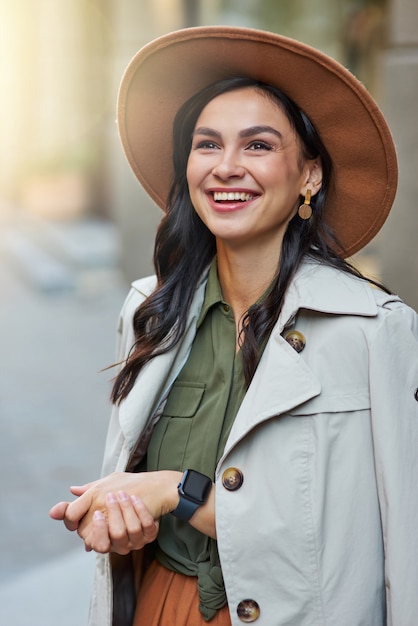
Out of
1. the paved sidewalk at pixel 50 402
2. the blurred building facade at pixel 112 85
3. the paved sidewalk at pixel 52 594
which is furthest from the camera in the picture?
the paved sidewalk at pixel 50 402

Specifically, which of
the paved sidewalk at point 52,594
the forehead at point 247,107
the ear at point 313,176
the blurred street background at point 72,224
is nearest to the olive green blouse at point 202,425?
the ear at point 313,176

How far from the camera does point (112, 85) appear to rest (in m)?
9.70

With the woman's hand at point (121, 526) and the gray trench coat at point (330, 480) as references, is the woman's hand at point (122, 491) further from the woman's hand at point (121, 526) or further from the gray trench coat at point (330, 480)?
the gray trench coat at point (330, 480)

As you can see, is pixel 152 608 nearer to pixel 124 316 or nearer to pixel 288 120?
pixel 124 316

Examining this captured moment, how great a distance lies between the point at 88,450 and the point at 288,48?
4.31 metres

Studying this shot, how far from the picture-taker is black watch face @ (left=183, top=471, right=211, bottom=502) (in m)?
2.10

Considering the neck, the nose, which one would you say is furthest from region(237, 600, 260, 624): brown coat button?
the nose

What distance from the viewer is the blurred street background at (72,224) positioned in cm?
424

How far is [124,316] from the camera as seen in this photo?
2.59m

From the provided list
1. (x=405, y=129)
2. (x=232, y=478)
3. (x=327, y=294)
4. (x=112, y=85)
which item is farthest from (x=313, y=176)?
(x=112, y=85)

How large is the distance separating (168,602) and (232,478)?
45 cm

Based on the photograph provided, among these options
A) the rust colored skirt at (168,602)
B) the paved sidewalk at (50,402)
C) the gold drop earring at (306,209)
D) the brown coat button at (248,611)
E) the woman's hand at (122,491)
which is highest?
the gold drop earring at (306,209)

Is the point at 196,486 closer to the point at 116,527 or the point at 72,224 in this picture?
the point at 116,527

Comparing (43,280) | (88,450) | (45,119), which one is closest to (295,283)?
(88,450)
